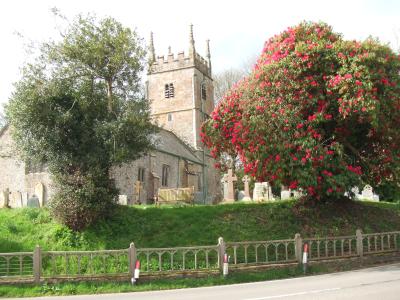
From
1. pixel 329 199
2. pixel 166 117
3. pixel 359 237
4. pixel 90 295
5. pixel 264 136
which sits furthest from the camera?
pixel 166 117

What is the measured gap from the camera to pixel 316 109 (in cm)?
1742

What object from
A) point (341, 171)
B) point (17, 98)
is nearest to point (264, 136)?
point (341, 171)

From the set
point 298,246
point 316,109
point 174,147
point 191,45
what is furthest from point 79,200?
point 191,45

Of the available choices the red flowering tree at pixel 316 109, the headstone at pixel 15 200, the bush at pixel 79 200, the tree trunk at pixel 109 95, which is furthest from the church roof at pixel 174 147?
the red flowering tree at pixel 316 109

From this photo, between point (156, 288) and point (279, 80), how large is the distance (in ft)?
31.2

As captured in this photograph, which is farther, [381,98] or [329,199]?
[329,199]

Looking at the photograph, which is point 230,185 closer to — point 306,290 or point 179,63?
point 306,290

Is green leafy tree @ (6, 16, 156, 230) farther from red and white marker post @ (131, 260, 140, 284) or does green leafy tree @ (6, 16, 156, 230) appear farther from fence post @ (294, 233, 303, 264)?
fence post @ (294, 233, 303, 264)

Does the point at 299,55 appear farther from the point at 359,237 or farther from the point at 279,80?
the point at 359,237

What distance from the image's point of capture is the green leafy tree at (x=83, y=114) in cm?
1702

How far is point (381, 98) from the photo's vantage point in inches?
644

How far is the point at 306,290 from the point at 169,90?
38939 mm

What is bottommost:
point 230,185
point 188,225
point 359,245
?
point 359,245

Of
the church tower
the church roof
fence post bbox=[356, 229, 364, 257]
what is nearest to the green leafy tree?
fence post bbox=[356, 229, 364, 257]
